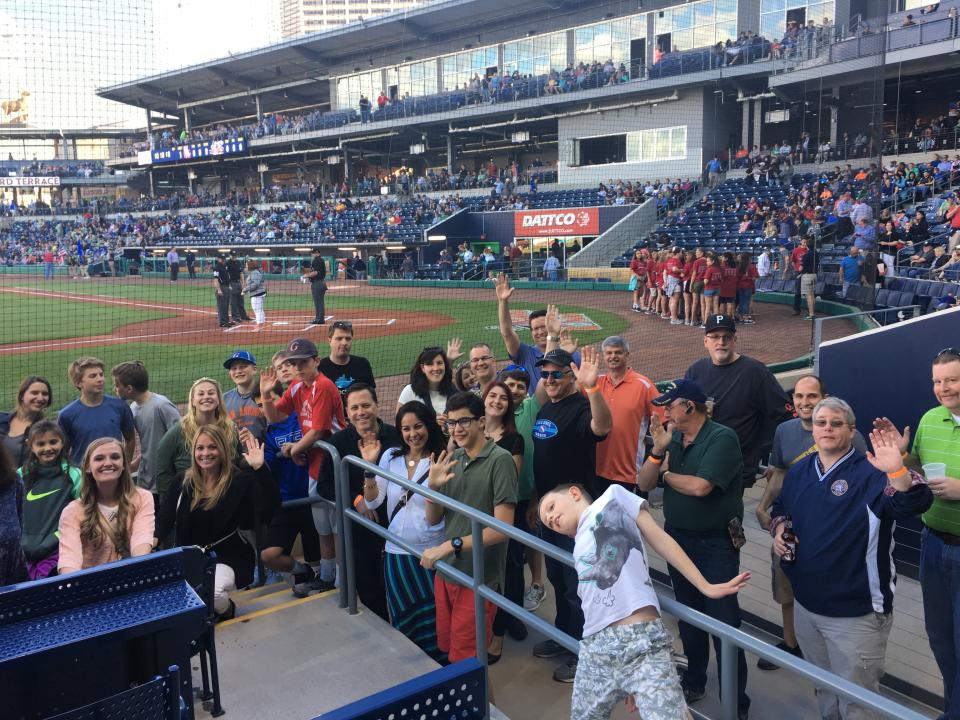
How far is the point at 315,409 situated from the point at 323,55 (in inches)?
1838

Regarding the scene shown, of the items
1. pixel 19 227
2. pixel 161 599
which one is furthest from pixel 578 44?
pixel 19 227

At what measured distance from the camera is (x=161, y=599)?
268cm

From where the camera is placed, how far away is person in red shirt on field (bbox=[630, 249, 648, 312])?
1973 centimetres

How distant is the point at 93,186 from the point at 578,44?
5292cm

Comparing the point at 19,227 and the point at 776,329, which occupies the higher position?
the point at 19,227

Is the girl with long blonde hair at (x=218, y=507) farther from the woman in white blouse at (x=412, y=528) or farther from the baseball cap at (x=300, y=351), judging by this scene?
the baseball cap at (x=300, y=351)

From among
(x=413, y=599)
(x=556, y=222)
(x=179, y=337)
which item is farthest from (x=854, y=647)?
(x=556, y=222)

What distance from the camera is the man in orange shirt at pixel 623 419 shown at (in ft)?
16.9

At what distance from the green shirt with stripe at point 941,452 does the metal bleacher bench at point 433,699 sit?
2.59 metres

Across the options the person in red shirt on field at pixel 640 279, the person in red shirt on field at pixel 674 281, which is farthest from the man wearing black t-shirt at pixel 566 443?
the person in red shirt on field at pixel 640 279

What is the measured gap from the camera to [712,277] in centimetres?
1568

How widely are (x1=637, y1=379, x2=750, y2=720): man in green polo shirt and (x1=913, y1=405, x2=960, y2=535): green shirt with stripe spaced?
2.94ft

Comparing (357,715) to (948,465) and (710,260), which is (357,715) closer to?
(948,465)

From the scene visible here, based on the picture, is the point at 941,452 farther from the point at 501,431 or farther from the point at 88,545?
the point at 88,545
